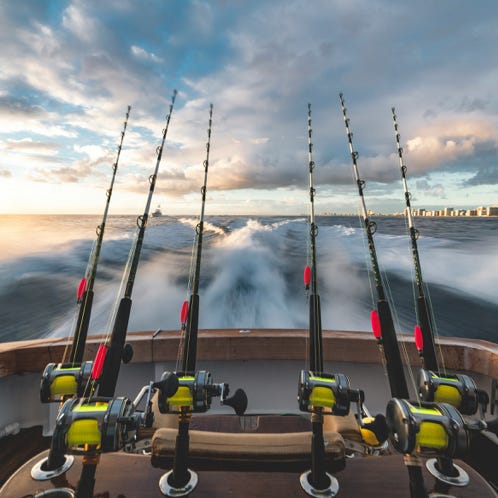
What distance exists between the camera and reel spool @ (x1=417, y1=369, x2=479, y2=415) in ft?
4.00

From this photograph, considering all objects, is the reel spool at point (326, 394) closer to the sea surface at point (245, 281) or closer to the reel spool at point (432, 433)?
the reel spool at point (432, 433)

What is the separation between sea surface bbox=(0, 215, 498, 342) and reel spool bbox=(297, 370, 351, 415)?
254 cm

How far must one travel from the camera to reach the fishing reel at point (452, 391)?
48.0 inches

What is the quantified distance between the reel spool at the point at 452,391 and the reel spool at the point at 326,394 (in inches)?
15.7

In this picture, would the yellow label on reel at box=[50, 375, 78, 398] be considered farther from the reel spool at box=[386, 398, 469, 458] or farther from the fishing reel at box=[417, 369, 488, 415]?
the fishing reel at box=[417, 369, 488, 415]

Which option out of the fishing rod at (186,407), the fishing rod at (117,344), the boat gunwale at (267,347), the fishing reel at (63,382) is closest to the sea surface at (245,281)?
the boat gunwale at (267,347)

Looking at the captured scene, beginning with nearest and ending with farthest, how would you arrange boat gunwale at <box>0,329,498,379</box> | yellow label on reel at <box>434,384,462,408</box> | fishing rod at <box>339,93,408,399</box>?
yellow label on reel at <box>434,384,462,408</box> → fishing rod at <box>339,93,408,399</box> → boat gunwale at <box>0,329,498,379</box>

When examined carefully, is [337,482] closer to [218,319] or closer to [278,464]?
[278,464]

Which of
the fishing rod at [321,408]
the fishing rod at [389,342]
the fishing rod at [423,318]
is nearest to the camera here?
the fishing rod at [321,408]

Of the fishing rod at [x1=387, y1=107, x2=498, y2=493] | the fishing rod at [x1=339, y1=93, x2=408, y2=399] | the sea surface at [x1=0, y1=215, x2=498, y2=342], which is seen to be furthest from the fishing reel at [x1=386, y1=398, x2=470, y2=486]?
the sea surface at [x1=0, y1=215, x2=498, y2=342]

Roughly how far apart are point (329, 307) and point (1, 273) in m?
7.17

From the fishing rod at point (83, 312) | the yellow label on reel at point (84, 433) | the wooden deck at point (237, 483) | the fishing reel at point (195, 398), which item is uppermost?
the fishing rod at point (83, 312)

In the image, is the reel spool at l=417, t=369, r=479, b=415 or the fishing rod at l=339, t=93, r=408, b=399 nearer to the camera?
the reel spool at l=417, t=369, r=479, b=415

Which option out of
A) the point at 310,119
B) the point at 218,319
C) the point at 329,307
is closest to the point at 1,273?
the point at 218,319
